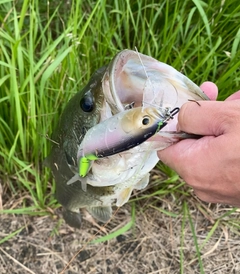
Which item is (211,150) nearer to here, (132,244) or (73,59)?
(73,59)

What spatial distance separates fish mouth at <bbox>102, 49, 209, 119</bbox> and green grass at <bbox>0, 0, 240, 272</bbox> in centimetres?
54

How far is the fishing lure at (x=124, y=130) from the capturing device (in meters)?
0.96

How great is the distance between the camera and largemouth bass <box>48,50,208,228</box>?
3.69ft

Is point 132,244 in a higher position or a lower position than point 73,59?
lower

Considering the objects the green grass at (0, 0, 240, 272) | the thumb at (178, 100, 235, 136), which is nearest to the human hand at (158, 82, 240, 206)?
the thumb at (178, 100, 235, 136)

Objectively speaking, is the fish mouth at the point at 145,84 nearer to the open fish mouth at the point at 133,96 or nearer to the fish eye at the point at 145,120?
the open fish mouth at the point at 133,96

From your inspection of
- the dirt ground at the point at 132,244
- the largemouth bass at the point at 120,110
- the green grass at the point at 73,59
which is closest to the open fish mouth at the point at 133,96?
the largemouth bass at the point at 120,110

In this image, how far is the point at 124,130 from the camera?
1.00 metres

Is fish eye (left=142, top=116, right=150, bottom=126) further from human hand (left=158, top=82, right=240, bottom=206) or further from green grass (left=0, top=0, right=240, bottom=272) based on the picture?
green grass (left=0, top=0, right=240, bottom=272)

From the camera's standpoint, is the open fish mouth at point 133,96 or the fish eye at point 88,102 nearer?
the open fish mouth at point 133,96

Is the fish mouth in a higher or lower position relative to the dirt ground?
higher

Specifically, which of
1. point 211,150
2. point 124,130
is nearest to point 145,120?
point 124,130

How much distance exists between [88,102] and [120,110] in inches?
6.0

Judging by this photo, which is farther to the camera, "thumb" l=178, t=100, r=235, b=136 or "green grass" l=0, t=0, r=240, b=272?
"green grass" l=0, t=0, r=240, b=272
